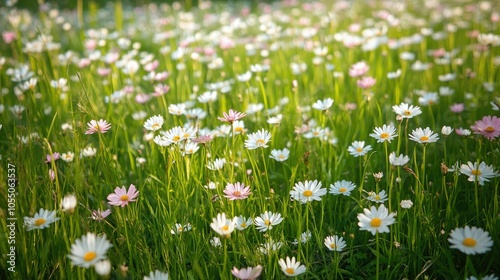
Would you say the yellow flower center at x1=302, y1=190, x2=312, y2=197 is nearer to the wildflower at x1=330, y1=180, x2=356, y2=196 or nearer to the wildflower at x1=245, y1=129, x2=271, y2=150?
the wildflower at x1=330, y1=180, x2=356, y2=196

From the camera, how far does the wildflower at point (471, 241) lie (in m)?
0.94

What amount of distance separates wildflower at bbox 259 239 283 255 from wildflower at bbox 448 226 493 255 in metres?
0.46

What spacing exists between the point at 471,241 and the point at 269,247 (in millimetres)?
519

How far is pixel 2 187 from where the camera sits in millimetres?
1164

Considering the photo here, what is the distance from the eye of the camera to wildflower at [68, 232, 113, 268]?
0.88m

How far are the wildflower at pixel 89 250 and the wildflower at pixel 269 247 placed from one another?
0.44m

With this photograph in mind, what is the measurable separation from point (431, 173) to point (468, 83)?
1059 millimetres

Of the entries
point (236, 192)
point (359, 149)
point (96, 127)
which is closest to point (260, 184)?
point (236, 192)

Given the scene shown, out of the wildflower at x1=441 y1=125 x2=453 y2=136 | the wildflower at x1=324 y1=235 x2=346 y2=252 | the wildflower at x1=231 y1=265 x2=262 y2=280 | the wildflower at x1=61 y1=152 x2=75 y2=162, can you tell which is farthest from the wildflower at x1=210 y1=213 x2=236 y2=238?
the wildflower at x1=441 y1=125 x2=453 y2=136

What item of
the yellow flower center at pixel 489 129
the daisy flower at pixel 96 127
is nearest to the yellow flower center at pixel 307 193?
the yellow flower center at pixel 489 129

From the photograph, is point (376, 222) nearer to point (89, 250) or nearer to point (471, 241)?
point (471, 241)

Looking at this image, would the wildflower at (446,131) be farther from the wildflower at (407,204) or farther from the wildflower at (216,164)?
the wildflower at (216,164)

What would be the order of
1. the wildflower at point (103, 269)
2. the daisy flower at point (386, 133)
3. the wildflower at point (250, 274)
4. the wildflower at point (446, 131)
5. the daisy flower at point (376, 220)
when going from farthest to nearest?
the wildflower at point (446, 131) < the daisy flower at point (386, 133) < the daisy flower at point (376, 220) < the wildflower at point (250, 274) < the wildflower at point (103, 269)

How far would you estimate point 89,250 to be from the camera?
912 millimetres
